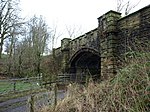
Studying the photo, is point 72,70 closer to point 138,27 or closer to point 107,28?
point 107,28

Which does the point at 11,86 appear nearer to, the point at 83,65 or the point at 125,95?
the point at 83,65

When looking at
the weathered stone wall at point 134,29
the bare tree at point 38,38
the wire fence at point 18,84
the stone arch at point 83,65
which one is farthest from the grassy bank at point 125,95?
the bare tree at point 38,38

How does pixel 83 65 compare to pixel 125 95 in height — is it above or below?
above

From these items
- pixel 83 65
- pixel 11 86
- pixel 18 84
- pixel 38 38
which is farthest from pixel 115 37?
pixel 38 38

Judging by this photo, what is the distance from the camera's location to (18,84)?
49.9 feet

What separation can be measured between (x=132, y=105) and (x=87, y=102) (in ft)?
3.72

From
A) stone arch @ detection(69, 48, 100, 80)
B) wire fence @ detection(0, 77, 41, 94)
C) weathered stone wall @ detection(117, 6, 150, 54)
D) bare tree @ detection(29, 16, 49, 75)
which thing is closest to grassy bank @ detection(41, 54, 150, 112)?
weathered stone wall @ detection(117, 6, 150, 54)

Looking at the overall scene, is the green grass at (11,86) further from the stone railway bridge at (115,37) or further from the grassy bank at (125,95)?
the grassy bank at (125,95)

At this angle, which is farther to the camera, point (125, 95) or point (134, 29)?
point (134, 29)

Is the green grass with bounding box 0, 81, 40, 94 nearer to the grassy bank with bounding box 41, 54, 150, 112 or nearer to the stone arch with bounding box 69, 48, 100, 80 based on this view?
the stone arch with bounding box 69, 48, 100, 80

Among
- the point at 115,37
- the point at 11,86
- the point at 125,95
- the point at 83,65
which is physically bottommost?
the point at 11,86

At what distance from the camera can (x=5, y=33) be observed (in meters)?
23.1

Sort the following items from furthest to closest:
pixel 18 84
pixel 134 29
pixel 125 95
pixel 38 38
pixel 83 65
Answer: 1. pixel 38 38
2. pixel 83 65
3. pixel 18 84
4. pixel 134 29
5. pixel 125 95

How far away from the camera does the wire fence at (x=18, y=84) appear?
1238cm
